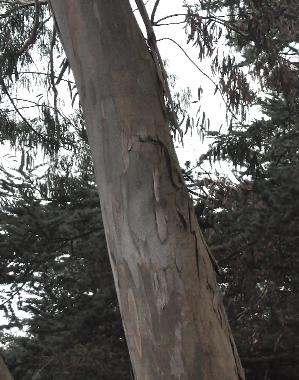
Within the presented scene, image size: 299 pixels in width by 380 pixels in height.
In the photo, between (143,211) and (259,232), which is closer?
(143,211)

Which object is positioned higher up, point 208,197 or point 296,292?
point 208,197

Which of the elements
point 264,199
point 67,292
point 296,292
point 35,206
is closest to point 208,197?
point 264,199

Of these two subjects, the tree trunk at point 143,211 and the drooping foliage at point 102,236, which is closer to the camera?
the tree trunk at point 143,211

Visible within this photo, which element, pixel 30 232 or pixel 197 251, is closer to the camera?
pixel 197 251

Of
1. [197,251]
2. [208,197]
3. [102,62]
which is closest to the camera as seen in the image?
[197,251]

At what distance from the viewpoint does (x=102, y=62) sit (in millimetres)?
1879

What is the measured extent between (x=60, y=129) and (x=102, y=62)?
10.9 ft

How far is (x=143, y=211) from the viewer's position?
1.71 metres

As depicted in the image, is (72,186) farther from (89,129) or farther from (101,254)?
(89,129)

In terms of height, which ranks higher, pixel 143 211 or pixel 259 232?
pixel 259 232

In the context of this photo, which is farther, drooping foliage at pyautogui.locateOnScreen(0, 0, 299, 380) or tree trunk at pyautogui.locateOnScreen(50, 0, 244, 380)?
drooping foliage at pyautogui.locateOnScreen(0, 0, 299, 380)

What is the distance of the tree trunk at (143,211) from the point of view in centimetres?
158

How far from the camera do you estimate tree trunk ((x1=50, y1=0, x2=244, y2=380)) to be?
158 cm

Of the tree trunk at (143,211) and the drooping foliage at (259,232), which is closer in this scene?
the tree trunk at (143,211)
